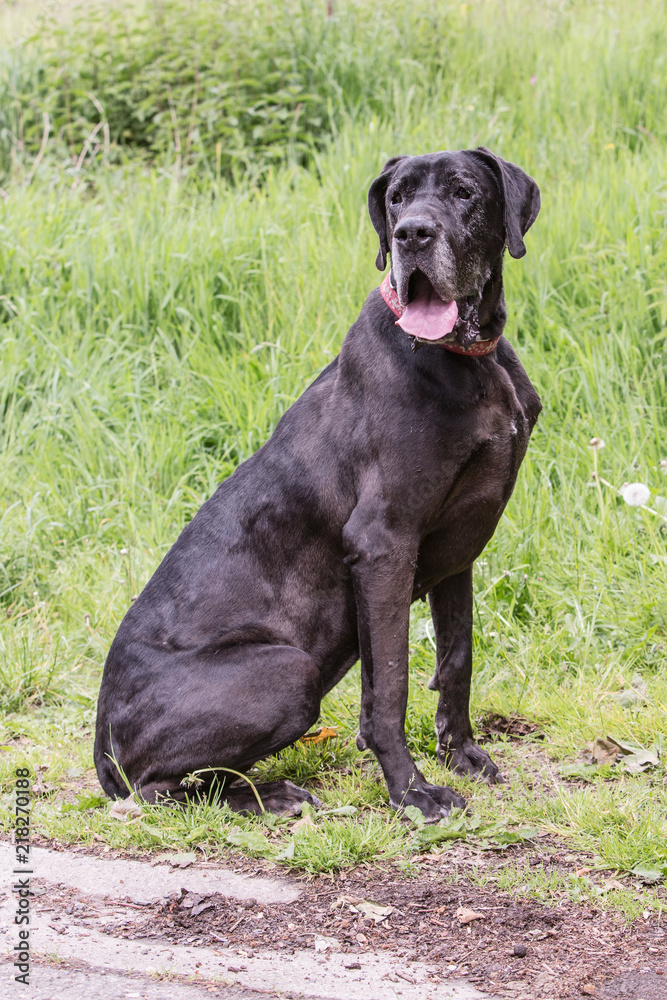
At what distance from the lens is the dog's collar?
2.77 m

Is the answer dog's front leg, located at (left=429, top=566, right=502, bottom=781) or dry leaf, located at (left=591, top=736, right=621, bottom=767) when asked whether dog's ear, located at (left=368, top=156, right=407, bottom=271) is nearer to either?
dog's front leg, located at (left=429, top=566, right=502, bottom=781)

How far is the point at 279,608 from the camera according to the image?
3.02 metres

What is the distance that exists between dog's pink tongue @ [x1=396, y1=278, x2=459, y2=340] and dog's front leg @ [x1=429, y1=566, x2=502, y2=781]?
0.87m

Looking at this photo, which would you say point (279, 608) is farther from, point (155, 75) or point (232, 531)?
point (155, 75)

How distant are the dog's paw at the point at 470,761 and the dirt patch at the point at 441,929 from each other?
1.61 feet

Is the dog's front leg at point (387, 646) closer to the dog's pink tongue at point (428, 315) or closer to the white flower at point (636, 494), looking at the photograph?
the dog's pink tongue at point (428, 315)

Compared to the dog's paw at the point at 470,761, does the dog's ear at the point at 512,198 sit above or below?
above

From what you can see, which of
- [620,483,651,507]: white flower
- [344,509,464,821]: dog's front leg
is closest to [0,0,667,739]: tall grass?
[620,483,651,507]: white flower

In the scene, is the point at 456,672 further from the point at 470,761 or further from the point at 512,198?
the point at 512,198

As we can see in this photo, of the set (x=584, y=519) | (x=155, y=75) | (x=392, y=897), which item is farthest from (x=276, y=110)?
(x=392, y=897)

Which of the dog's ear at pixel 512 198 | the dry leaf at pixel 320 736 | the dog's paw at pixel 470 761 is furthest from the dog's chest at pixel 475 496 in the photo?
the dry leaf at pixel 320 736

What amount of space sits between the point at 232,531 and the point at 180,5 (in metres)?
6.34

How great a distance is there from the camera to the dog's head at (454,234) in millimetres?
2648

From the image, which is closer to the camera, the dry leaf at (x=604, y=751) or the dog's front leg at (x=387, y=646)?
the dog's front leg at (x=387, y=646)
